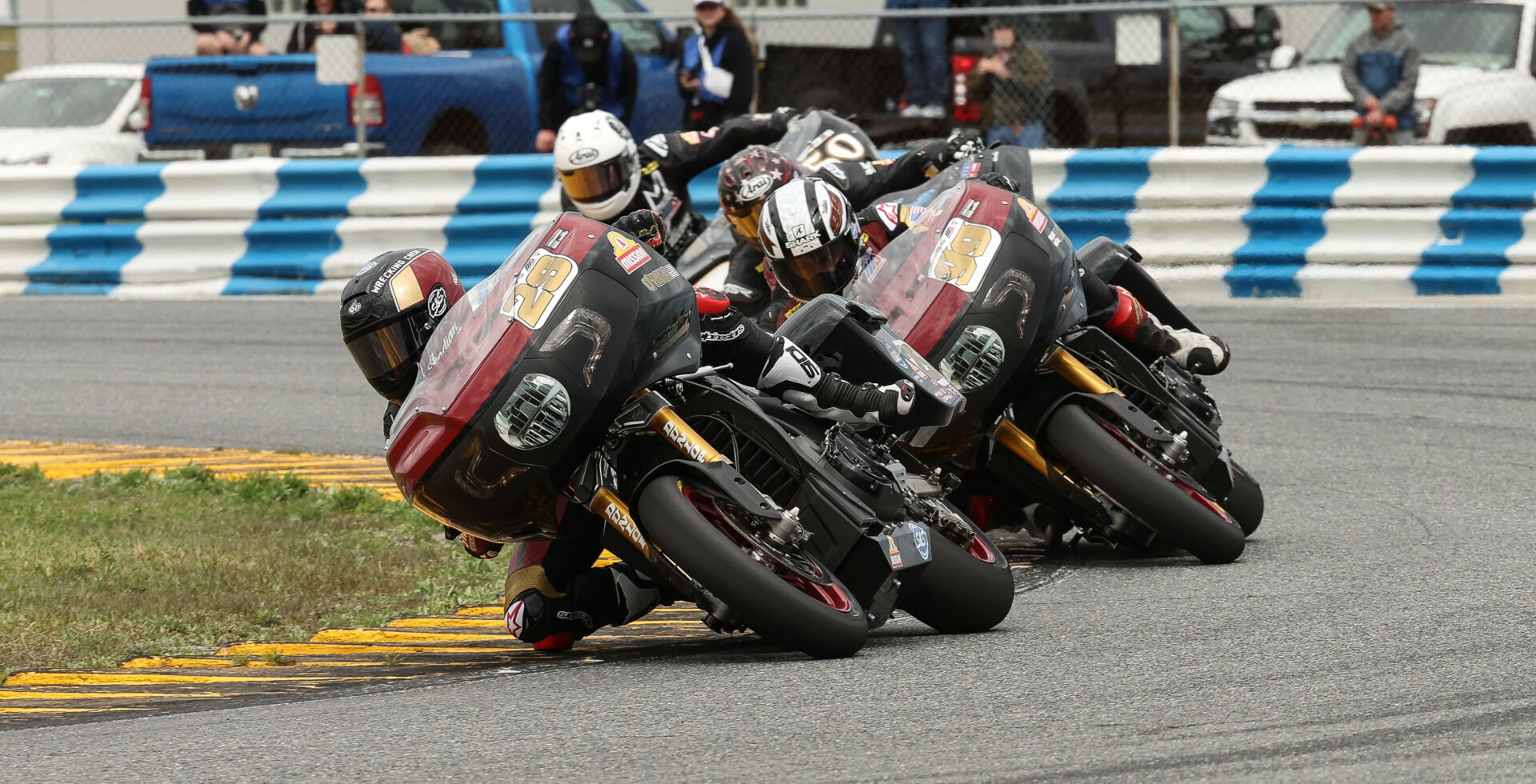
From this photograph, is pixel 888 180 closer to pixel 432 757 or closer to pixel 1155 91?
pixel 432 757


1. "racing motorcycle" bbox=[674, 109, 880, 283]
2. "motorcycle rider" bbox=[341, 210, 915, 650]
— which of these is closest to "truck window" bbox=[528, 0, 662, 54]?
"racing motorcycle" bbox=[674, 109, 880, 283]

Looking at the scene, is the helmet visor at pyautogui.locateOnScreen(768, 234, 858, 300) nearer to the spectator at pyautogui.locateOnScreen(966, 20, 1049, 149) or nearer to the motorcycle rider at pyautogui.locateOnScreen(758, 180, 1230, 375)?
the motorcycle rider at pyautogui.locateOnScreen(758, 180, 1230, 375)

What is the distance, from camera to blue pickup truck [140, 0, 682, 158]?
1431 centimetres

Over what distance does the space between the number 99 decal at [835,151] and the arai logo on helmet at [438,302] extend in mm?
3382

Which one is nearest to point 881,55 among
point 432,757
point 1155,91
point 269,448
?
→ point 1155,91

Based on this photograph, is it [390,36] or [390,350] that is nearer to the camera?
[390,350]

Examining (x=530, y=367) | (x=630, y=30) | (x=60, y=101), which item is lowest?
(x=60, y=101)

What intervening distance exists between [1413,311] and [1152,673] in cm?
772

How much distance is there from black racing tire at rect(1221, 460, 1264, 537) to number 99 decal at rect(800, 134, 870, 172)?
2476 mm

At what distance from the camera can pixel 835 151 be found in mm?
8797

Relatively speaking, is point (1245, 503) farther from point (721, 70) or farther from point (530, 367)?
point (721, 70)

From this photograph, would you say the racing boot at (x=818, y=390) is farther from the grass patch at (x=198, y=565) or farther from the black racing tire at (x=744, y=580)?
the grass patch at (x=198, y=565)

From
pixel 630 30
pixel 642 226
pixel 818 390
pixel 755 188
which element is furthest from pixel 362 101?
pixel 818 390

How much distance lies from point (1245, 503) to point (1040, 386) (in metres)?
0.93
